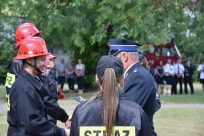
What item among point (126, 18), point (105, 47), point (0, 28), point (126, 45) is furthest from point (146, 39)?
point (126, 45)

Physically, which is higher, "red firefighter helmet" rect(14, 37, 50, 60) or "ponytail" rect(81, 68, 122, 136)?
"red firefighter helmet" rect(14, 37, 50, 60)

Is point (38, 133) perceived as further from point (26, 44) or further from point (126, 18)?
point (126, 18)

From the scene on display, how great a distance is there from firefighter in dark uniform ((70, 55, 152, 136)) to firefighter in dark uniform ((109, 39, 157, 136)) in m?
1.43

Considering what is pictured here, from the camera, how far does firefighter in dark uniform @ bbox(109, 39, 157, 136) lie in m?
5.77

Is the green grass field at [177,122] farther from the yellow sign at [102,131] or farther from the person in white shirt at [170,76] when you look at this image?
the person in white shirt at [170,76]

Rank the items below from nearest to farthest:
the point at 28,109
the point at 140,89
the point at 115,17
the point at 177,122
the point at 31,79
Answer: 1. the point at 28,109
2. the point at 31,79
3. the point at 140,89
4. the point at 177,122
5. the point at 115,17

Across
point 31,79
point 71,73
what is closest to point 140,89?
point 31,79

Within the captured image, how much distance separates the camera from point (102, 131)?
427cm

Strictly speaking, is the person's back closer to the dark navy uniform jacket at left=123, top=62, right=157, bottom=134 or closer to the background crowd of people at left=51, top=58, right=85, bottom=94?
the dark navy uniform jacket at left=123, top=62, right=157, bottom=134

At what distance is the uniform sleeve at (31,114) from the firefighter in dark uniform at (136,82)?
101 centimetres

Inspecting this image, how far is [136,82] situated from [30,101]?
131cm

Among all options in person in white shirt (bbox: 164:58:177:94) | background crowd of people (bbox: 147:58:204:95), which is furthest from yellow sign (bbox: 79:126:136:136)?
person in white shirt (bbox: 164:58:177:94)

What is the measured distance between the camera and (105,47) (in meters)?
30.0

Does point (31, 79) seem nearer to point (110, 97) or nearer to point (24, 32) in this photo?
point (110, 97)
